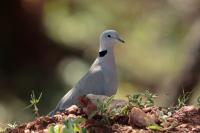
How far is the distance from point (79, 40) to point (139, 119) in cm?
622

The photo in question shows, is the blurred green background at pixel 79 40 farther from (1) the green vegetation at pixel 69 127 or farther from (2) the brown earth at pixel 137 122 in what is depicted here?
(1) the green vegetation at pixel 69 127

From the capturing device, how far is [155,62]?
8688 millimetres

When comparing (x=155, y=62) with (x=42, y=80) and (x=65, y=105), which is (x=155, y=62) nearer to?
(x=42, y=80)

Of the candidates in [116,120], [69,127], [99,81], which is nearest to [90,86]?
[99,81]

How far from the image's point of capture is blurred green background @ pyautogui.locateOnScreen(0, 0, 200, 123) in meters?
8.62

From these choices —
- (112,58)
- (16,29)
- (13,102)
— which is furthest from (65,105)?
(16,29)

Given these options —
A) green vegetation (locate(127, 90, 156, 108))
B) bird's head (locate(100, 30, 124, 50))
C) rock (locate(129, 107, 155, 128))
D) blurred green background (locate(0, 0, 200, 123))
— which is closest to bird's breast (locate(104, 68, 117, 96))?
bird's head (locate(100, 30, 124, 50))

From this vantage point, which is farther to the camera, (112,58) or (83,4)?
(83,4)

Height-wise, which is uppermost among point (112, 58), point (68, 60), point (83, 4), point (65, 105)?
point (83, 4)

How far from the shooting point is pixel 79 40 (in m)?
8.94

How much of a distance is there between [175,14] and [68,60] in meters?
1.66

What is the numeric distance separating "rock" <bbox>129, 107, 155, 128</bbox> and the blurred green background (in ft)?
18.6

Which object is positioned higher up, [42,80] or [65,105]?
[42,80]

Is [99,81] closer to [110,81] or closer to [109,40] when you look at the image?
[110,81]
